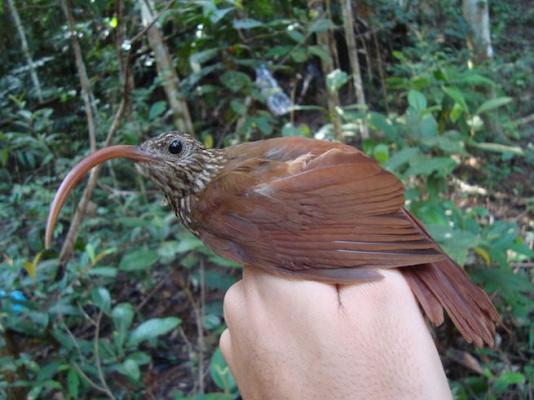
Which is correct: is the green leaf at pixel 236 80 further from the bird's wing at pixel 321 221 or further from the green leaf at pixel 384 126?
the bird's wing at pixel 321 221

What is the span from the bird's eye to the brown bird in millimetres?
92

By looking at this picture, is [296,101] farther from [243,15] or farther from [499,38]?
[499,38]

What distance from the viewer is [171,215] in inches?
101

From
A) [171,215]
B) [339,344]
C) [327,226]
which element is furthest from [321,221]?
[171,215]

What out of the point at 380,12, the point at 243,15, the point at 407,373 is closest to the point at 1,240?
the point at 243,15

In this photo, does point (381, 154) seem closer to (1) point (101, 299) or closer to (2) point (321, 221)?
(2) point (321, 221)

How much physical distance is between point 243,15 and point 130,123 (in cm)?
106

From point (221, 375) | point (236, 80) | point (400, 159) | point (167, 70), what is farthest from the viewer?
point (236, 80)

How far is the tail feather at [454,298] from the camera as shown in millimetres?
1374

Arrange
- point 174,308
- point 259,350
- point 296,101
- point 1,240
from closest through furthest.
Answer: point 259,350
point 1,240
point 174,308
point 296,101

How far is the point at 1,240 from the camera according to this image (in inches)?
111

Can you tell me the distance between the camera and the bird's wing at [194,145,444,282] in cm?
131

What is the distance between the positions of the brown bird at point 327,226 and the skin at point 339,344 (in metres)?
0.06

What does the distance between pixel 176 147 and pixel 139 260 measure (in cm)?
80
